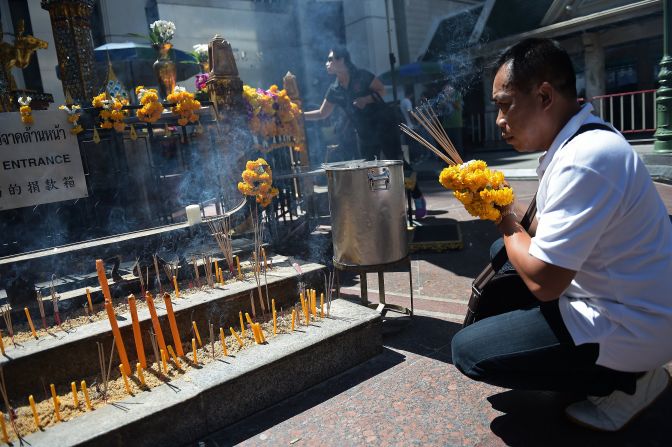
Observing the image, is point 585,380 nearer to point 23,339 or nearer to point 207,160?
point 23,339

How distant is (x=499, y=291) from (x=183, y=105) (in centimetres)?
376

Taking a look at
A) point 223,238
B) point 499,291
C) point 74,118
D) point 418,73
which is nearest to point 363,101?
point 223,238

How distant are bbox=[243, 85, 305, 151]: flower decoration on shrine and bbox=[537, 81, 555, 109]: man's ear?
3789 mm

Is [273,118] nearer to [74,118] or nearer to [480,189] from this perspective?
[74,118]

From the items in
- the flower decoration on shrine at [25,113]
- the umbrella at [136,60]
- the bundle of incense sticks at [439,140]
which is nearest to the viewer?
the bundle of incense sticks at [439,140]

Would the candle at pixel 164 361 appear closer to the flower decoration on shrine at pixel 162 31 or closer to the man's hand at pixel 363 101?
the man's hand at pixel 363 101

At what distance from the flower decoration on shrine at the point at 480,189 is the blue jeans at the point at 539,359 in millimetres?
512

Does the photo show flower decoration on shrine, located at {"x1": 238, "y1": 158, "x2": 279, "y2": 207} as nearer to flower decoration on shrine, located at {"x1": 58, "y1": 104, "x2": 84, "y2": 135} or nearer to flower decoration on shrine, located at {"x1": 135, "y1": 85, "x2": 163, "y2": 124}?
flower decoration on shrine, located at {"x1": 135, "y1": 85, "x2": 163, "y2": 124}

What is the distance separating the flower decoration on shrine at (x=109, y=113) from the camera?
14.6 feet

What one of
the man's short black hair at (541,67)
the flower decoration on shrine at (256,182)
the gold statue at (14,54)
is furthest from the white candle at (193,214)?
the gold statue at (14,54)

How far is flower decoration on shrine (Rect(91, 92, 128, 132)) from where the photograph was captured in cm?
444

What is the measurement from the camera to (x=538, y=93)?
1.90 metres

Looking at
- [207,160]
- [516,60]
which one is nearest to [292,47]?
[207,160]

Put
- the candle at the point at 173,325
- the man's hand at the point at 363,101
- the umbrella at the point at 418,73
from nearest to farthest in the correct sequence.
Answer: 1. the candle at the point at 173,325
2. the man's hand at the point at 363,101
3. the umbrella at the point at 418,73
